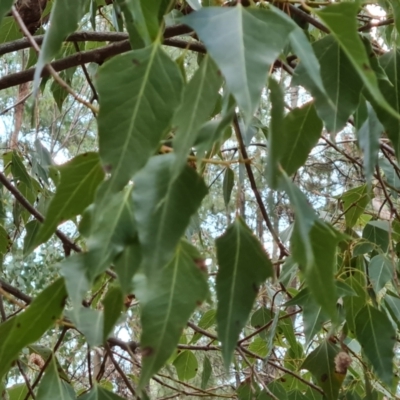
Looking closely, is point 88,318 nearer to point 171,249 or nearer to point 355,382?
point 171,249

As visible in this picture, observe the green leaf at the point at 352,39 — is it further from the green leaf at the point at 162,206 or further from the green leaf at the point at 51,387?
the green leaf at the point at 51,387

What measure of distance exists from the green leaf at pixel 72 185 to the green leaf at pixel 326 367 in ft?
1.58

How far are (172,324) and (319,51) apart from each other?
0.76 ft

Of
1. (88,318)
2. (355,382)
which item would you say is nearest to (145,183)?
(88,318)

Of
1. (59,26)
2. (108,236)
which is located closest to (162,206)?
(108,236)

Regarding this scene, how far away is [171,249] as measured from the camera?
0.30 metres

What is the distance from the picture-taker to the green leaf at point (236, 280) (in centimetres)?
36

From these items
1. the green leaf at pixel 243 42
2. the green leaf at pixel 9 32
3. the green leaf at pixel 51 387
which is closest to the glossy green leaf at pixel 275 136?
the green leaf at pixel 243 42

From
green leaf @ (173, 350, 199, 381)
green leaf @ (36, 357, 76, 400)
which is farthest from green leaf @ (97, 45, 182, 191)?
green leaf @ (173, 350, 199, 381)

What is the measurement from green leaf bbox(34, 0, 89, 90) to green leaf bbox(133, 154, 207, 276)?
9 cm

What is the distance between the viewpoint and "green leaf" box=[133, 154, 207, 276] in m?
0.30

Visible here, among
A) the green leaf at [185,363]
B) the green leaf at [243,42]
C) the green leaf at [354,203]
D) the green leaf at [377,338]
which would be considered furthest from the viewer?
the green leaf at [185,363]

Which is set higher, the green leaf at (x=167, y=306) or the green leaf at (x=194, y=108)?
the green leaf at (x=194, y=108)

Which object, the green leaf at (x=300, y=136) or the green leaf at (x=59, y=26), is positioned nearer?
the green leaf at (x=59, y=26)
